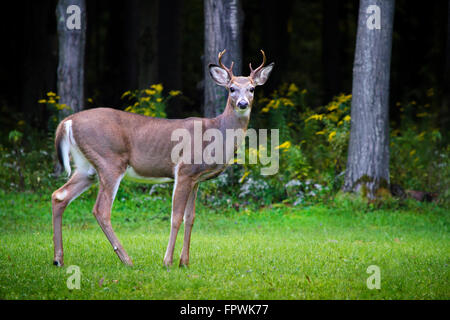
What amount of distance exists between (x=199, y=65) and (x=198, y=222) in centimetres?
1844

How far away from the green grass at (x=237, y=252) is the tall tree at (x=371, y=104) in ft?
2.09

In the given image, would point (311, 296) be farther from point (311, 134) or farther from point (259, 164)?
point (311, 134)

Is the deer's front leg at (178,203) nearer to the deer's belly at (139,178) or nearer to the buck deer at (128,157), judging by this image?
the buck deer at (128,157)

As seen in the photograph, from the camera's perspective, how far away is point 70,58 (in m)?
12.2

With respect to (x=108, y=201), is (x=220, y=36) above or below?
above

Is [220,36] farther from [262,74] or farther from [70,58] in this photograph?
[262,74]

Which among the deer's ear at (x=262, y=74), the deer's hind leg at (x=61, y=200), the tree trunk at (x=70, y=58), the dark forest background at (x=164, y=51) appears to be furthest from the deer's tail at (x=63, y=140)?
the dark forest background at (x=164, y=51)

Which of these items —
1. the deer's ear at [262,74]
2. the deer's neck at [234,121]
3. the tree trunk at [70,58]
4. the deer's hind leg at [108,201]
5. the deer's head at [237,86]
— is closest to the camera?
the deer's hind leg at [108,201]

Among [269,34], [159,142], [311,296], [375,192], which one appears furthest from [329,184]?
[269,34]

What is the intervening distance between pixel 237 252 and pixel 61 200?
2.18m

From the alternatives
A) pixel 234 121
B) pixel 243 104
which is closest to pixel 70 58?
pixel 234 121

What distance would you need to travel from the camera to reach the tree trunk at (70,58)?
1219cm

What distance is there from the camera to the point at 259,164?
11719mm

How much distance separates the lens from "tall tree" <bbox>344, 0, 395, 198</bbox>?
10930 mm
